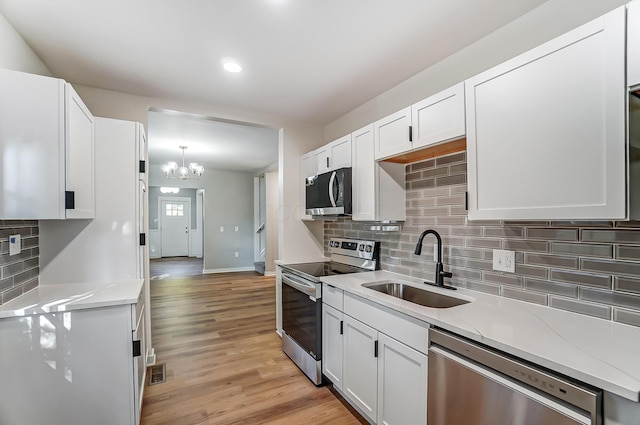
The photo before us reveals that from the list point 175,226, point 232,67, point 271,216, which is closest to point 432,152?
point 232,67

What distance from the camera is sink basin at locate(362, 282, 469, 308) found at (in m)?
1.90

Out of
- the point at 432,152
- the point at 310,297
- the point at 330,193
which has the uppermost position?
the point at 432,152

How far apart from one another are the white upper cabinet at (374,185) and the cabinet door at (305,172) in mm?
890

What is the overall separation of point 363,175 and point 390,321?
3.97 feet

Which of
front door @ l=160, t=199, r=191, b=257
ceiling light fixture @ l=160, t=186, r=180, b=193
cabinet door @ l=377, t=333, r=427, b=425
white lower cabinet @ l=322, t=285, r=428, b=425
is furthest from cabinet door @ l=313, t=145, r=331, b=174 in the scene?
front door @ l=160, t=199, r=191, b=257

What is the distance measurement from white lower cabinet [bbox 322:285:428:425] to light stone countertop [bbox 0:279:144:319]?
1.38 m

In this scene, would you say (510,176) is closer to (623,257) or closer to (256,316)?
(623,257)

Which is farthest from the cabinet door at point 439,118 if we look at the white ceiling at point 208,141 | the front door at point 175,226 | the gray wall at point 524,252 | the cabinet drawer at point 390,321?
the front door at point 175,226

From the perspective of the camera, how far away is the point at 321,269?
2.92 m

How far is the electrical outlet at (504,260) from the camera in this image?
5.63 feet

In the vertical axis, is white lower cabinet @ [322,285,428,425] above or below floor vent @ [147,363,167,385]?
above

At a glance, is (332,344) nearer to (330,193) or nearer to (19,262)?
(330,193)

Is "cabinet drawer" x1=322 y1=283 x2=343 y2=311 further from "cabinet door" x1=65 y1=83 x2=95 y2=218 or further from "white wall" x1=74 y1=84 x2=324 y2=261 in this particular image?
"cabinet door" x1=65 y1=83 x2=95 y2=218

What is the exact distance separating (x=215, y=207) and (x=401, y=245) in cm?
585
